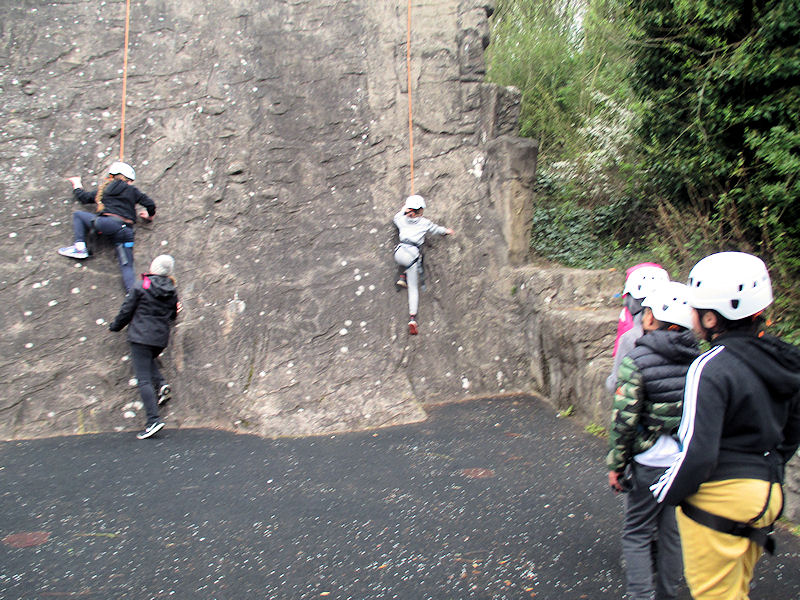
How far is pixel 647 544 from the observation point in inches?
137

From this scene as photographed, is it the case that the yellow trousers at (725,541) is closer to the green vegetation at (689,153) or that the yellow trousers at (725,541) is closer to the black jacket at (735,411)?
the black jacket at (735,411)

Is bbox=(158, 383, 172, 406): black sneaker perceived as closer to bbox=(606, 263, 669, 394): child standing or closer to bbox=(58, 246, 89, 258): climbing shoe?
bbox=(58, 246, 89, 258): climbing shoe

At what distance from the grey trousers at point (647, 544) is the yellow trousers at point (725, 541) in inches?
31.3

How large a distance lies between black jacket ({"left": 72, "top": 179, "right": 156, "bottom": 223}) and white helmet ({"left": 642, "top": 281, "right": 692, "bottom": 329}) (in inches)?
247

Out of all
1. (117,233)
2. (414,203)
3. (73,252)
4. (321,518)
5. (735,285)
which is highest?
(414,203)

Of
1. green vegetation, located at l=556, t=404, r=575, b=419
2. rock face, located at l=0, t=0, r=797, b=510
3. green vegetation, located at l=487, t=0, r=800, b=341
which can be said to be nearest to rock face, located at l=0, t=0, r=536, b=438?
rock face, located at l=0, t=0, r=797, b=510

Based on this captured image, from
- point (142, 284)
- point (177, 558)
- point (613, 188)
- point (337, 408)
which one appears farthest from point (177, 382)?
point (613, 188)

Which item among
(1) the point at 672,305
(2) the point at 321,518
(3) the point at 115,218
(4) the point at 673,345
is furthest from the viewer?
(3) the point at 115,218

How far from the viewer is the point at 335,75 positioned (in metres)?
9.45

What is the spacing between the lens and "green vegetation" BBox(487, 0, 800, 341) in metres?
6.61

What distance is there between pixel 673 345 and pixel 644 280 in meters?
0.64

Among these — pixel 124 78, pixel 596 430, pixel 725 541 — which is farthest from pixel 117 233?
pixel 725 541

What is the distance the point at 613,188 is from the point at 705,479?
8.91 m

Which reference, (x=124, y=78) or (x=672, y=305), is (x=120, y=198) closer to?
(x=124, y=78)
